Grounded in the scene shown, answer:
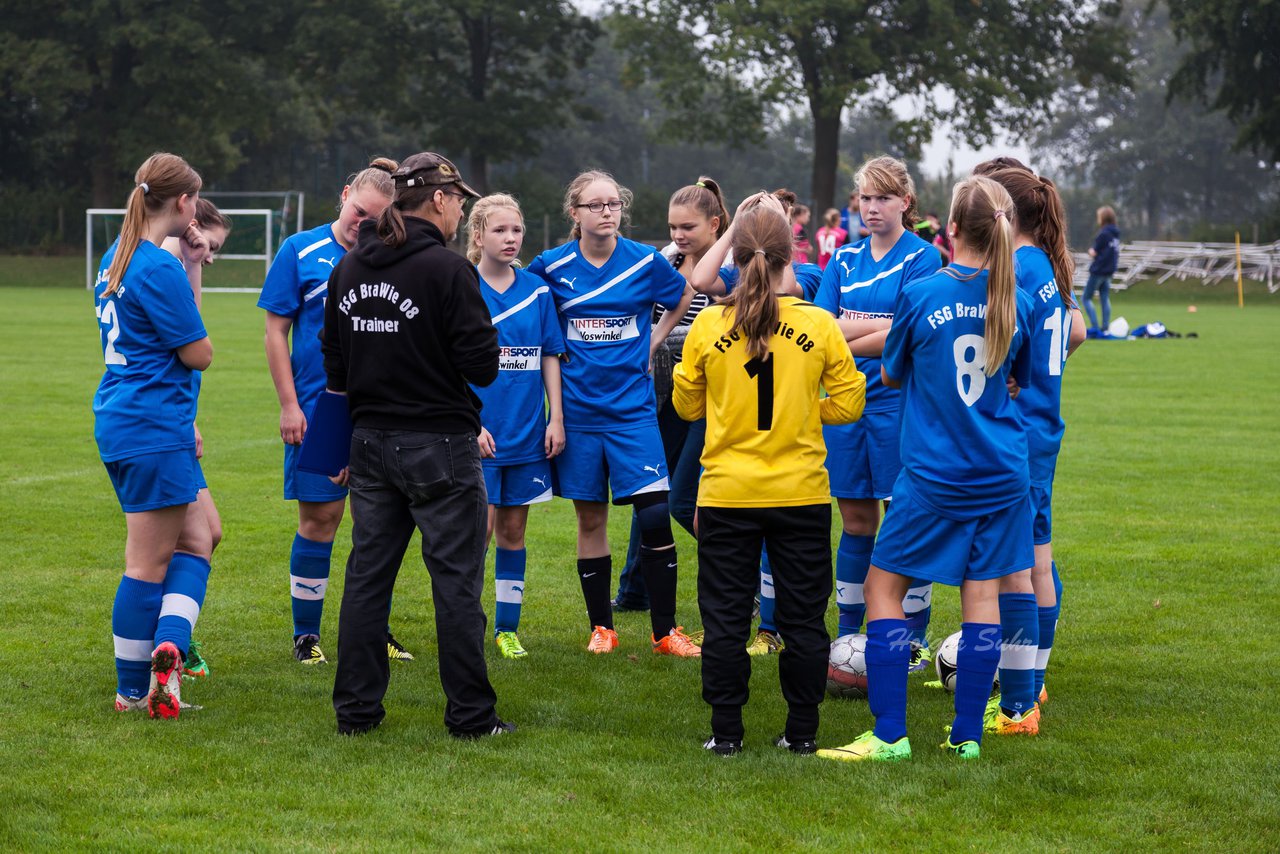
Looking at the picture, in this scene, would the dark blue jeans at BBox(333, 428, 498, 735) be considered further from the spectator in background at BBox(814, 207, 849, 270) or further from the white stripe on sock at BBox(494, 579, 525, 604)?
the spectator in background at BBox(814, 207, 849, 270)

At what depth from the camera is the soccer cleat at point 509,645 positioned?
19.7ft

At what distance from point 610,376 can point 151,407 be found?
192 cm

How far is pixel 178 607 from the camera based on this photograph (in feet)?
16.7

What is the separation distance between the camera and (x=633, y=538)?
23.6ft

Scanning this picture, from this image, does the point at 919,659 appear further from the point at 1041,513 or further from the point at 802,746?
the point at 802,746

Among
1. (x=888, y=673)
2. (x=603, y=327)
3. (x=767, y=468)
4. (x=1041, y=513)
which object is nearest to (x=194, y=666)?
(x=603, y=327)

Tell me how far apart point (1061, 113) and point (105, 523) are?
294 ft

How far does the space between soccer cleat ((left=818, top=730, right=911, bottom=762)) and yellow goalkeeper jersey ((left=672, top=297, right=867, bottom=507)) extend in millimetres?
816

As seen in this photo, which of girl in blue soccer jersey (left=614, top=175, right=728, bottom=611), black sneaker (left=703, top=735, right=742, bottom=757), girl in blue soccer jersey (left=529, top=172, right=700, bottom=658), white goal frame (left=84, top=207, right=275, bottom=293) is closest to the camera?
black sneaker (left=703, top=735, right=742, bottom=757)

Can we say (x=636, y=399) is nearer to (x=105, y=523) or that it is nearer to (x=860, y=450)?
(x=860, y=450)

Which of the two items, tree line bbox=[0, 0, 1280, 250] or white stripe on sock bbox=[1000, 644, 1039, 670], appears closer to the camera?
white stripe on sock bbox=[1000, 644, 1039, 670]

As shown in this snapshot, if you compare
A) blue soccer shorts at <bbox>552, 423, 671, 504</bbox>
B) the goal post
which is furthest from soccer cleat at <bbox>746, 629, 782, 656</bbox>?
the goal post

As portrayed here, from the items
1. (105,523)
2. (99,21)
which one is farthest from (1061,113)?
(105,523)

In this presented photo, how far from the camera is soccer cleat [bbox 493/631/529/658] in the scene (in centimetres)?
600
